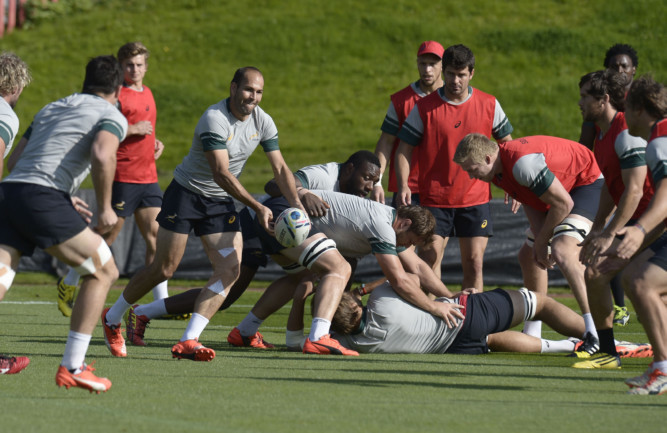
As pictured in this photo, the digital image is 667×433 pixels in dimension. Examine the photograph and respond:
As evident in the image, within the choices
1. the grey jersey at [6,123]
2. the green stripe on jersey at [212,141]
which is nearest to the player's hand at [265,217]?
the green stripe on jersey at [212,141]

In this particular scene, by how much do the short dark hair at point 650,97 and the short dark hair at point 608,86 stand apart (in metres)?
1.66

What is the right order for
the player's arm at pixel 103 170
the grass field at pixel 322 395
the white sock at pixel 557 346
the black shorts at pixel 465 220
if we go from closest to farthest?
the grass field at pixel 322 395, the player's arm at pixel 103 170, the white sock at pixel 557 346, the black shorts at pixel 465 220

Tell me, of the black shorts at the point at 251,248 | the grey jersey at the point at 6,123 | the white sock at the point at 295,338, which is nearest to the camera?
the grey jersey at the point at 6,123

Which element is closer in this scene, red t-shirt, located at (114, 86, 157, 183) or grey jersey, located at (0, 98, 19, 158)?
grey jersey, located at (0, 98, 19, 158)

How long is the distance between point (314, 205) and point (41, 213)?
281cm

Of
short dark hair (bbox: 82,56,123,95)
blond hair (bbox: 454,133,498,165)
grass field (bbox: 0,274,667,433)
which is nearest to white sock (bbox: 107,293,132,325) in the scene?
grass field (bbox: 0,274,667,433)

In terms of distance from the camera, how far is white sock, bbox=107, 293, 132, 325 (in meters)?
7.52

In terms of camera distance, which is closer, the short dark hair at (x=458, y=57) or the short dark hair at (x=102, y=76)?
the short dark hair at (x=102, y=76)

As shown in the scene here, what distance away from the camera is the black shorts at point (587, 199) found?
25.2 feet

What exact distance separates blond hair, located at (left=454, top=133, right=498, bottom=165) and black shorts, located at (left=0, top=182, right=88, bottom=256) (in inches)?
123

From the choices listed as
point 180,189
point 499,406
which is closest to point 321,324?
point 180,189

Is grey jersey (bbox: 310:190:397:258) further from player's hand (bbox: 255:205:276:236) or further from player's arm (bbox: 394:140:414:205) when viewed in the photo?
player's arm (bbox: 394:140:414:205)

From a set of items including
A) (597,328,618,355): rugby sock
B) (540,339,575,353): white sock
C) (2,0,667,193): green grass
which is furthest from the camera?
(2,0,667,193): green grass

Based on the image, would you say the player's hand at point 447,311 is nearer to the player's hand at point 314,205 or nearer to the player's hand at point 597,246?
the player's hand at point 314,205
